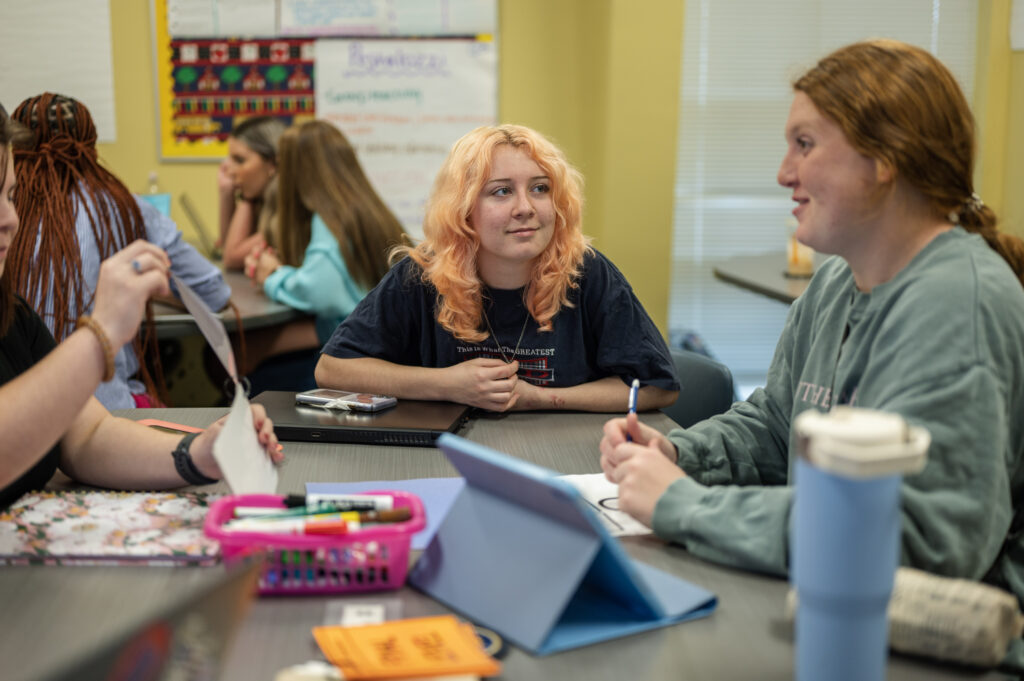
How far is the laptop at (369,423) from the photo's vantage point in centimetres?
153

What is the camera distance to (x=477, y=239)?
1880 mm

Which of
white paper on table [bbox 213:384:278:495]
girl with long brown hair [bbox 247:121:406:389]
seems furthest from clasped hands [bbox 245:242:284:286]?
white paper on table [bbox 213:384:278:495]

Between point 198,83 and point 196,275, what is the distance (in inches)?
80.8

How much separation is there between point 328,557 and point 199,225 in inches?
145

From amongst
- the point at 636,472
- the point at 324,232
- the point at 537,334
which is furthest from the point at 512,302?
the point at 324,232

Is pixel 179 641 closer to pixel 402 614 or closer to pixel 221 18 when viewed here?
pixel 402 614

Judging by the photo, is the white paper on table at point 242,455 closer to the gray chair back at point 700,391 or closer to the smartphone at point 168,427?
the smartphone at point 168,427

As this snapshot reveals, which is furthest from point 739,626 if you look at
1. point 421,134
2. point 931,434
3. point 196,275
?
point 421,134

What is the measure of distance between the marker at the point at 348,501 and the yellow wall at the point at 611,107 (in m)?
3.20

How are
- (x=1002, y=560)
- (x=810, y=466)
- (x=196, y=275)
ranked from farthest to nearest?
(x=196, y=275)
(x=1002, y=560)
(x=810, y=466)

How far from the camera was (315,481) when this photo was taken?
4.42 feet

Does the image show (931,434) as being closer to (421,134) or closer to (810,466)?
(810,466)

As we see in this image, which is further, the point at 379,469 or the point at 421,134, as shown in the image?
the point at 421,134

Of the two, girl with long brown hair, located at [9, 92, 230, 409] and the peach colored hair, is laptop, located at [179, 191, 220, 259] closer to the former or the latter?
girl with long brown hair, located at [9, 92, 230, 409]
